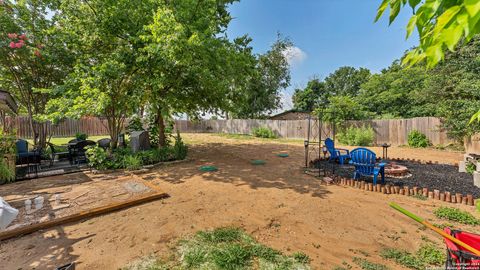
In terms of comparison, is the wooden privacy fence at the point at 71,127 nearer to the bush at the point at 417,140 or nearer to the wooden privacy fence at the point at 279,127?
the wooden privacy fence at the point at 279,127

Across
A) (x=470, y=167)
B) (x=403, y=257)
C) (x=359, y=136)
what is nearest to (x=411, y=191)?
(x=403, y=257)

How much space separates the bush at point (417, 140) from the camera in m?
11.3

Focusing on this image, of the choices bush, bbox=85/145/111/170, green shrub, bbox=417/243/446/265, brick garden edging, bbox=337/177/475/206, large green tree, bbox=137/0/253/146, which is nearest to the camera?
green shrub, bbox=417/243/446/265

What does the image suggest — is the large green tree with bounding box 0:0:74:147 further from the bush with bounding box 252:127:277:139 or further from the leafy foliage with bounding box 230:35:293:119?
the leafy foliage with bounding box 230:35:293:119

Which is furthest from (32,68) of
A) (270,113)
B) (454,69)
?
(270,113)

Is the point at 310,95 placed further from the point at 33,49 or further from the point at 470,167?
the point at 33,49

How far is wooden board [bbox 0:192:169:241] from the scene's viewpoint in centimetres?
303

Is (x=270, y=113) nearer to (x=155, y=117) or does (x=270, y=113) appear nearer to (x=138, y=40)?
(x=155, y=117)

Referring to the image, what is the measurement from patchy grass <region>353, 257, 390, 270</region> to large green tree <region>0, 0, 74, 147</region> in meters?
8.38

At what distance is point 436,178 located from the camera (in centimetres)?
538

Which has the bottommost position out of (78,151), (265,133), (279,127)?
(78,151)

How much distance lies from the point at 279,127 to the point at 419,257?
17091 mm

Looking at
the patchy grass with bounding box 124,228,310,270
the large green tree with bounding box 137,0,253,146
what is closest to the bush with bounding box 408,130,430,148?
the large green tree with bounding box 137,0,253,146

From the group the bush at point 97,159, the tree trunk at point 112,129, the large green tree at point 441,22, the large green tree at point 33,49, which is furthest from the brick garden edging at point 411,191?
the large green tree at point 33,49
